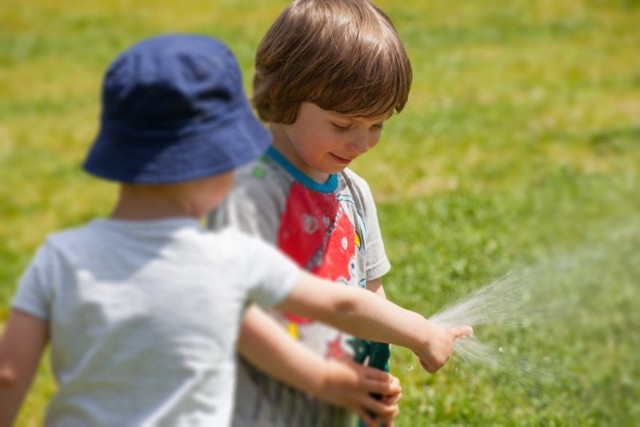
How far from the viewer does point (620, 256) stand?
5855 millimetres

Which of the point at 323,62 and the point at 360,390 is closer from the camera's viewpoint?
the point at 360,390

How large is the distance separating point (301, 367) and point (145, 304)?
1.08ft

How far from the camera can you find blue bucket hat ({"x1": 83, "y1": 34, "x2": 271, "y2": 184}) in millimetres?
1816

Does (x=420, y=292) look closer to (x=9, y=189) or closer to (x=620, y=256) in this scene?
(x=620, y=256)

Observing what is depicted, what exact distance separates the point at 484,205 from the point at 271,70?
4266 millimetres

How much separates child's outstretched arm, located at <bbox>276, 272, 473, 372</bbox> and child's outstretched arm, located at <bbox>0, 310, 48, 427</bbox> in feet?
1.52

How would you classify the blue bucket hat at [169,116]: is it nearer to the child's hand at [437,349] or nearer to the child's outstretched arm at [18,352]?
the child's outstretched arm at [18,352]

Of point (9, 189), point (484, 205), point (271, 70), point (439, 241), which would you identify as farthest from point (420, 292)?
point (9, 189)

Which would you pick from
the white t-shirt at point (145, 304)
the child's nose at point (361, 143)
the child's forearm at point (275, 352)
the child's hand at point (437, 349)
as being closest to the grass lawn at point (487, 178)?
the child's hand at point (437, 349)

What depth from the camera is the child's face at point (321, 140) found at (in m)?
2.24

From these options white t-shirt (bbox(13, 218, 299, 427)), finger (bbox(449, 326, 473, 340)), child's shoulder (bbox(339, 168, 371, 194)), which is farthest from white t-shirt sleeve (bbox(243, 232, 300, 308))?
finger (bbox(449, 326, 473, 340))

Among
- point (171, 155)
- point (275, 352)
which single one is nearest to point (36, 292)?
point (171, 155)

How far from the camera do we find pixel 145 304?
1851 millimetres

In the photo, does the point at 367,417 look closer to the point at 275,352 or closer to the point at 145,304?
the point at 275,352
